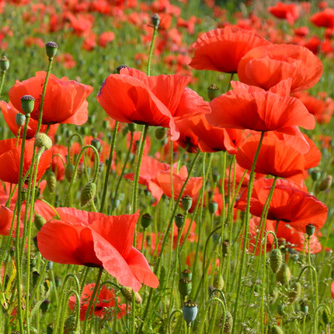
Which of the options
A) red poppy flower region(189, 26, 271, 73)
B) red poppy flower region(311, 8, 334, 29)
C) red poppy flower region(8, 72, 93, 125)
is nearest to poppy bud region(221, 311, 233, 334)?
red poppy flower region(8, 72, 93, 125)

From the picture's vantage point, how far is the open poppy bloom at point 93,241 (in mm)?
1095

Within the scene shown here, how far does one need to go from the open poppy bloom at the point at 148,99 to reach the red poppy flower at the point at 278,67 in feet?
1.03

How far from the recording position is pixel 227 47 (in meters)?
1.83

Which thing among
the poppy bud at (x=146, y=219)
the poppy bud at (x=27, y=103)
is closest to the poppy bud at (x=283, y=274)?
the poppy bud at (x=146, y=219)

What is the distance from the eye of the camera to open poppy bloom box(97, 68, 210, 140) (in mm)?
1355

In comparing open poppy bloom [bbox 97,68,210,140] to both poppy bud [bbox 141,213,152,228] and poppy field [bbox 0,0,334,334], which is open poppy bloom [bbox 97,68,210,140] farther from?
poppy bud [bbox 141,213,152,228]

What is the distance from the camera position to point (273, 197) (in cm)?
177

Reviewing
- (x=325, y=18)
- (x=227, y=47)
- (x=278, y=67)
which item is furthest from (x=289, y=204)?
(x=325, y=18)

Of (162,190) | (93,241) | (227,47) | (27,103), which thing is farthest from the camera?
(162,190)

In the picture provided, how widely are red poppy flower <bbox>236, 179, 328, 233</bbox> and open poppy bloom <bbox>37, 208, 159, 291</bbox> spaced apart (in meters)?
0.68

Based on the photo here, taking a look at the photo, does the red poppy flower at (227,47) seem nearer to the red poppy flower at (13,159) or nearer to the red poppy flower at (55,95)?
the red poppy flower at (55,95)

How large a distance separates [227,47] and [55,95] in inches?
21.2

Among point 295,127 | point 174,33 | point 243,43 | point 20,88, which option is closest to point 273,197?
point 295,127

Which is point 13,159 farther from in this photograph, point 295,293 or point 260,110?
point 295,293
